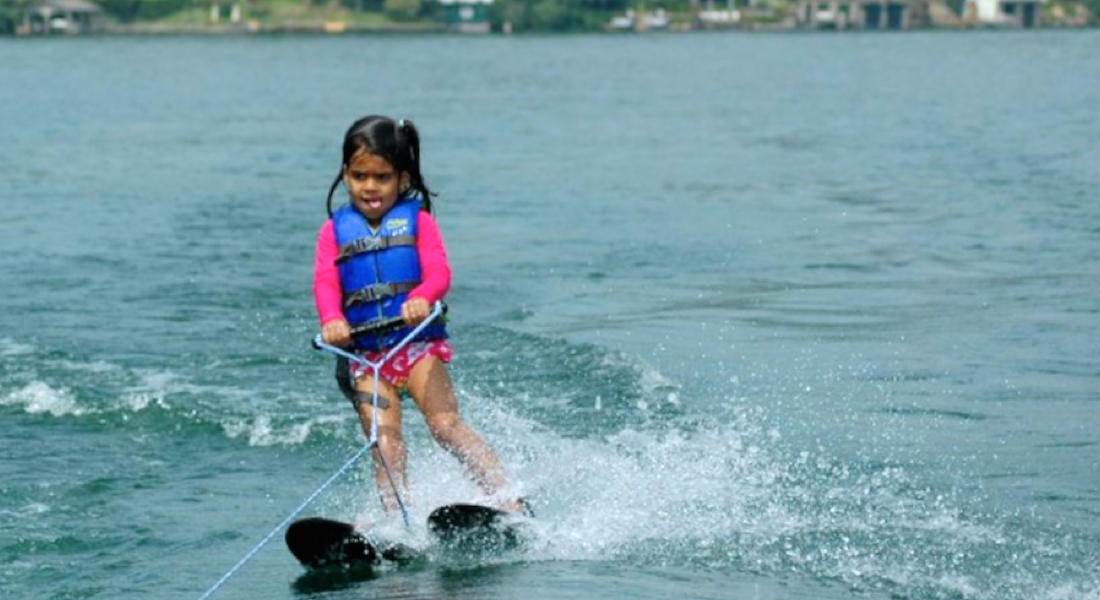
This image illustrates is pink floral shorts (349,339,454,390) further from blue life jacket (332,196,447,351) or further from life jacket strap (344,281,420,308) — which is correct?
life jacket strap (344,281,420,308)

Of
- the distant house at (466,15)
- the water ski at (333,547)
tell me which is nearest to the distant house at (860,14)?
the distant house at (466,15)

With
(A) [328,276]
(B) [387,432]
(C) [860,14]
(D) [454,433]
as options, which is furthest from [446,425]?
(C) [860,14]

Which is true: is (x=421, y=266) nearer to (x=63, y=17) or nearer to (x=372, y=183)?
(x=372, y=183)

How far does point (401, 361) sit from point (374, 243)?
42cm

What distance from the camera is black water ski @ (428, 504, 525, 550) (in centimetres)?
802

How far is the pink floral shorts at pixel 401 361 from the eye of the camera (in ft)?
26.8

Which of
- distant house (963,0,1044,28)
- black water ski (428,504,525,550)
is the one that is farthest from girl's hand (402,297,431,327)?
distant house (963,0,1044,28)

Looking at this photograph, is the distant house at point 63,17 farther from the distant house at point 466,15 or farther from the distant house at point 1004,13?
the distant house at point 1004,13

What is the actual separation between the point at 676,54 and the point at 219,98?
39765 mm

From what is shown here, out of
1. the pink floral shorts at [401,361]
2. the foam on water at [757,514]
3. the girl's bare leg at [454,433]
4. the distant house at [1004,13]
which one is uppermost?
the pink floral shorts at [401,361]

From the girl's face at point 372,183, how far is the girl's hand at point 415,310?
380 mm

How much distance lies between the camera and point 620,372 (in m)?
12.1

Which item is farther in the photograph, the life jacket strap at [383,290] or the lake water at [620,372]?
the lake water at [620,372]

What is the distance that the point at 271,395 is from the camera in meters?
11.9
